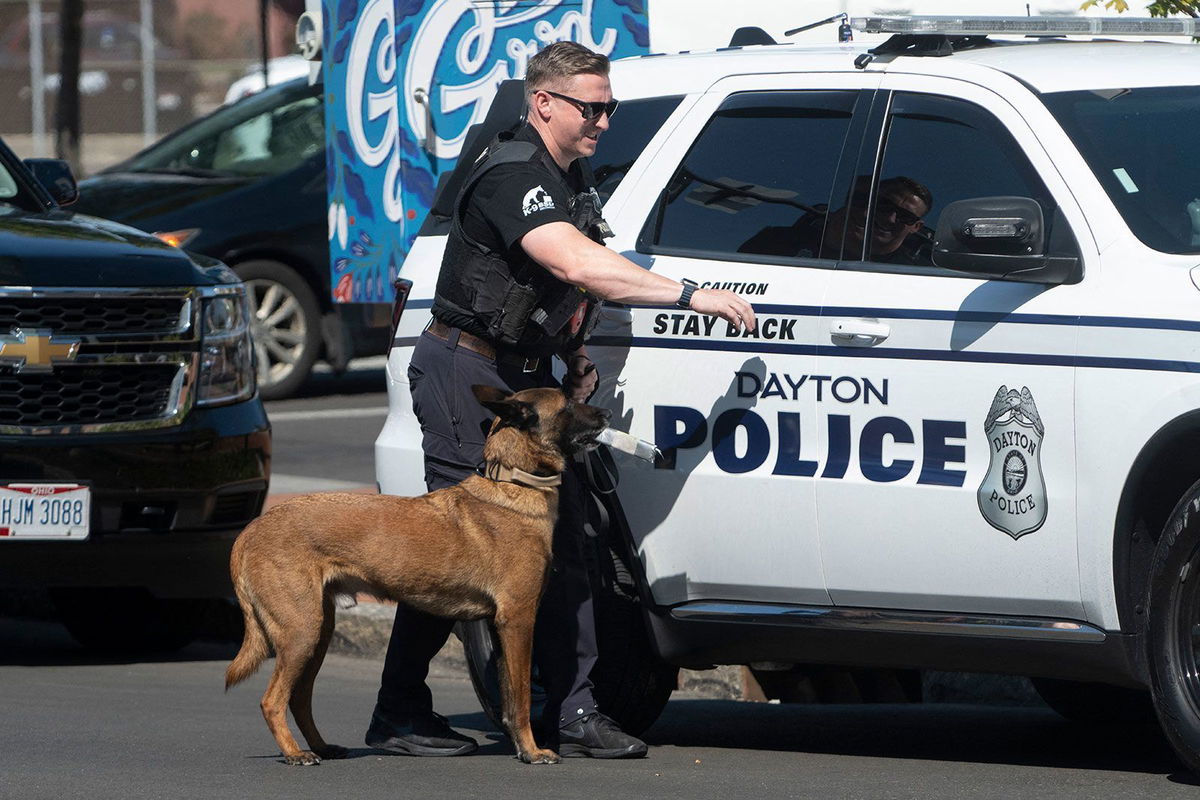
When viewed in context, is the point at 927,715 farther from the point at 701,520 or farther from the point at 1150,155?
the point at 1150,155

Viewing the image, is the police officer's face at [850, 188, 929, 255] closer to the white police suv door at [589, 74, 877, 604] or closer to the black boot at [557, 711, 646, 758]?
the white police suv door at [589, 74, 877, 604]

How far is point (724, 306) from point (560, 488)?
2.65ft

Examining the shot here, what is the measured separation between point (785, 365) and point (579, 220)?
0.67 metres

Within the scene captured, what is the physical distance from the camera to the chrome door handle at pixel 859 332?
5.23 metres

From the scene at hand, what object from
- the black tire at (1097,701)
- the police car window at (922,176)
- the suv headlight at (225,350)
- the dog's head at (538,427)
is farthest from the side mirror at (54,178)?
the black tire at (1097,701)

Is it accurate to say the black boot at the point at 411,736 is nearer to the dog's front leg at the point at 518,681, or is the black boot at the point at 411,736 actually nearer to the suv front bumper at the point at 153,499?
the dog's front leg at the point at 518,681

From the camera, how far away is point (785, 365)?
5398mm

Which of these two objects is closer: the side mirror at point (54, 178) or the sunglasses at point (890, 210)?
the sunglasses at point (890, 210)

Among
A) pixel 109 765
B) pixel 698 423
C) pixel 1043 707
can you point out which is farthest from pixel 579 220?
pixel 1043 707

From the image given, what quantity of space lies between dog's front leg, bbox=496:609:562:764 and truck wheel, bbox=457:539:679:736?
275mm

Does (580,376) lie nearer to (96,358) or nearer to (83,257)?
(96,358)

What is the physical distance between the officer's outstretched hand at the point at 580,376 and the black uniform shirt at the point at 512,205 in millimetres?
365

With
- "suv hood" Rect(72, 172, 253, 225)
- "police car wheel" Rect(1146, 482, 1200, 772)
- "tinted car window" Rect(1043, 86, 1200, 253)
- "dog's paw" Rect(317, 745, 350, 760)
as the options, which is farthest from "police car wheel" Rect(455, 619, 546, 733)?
"suv hood" Rect(72, 172, 253, 225)

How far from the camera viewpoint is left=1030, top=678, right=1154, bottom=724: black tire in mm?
6379
